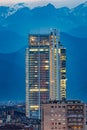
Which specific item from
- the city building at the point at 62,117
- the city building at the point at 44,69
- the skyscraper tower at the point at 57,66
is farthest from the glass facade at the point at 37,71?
the city building at the point at 62,117

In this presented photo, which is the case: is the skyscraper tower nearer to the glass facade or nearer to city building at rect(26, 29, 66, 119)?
city building at rect(26, 29, 66, 119)

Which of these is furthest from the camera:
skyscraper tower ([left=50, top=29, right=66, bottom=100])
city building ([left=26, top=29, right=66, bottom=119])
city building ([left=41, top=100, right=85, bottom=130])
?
city building ([left=26, top=29, right=66, bottom=119])

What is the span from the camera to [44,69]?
10762cm

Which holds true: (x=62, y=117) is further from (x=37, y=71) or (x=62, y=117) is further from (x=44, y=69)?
(x=37, y=71)

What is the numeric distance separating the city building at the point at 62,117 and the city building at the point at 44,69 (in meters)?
39.7

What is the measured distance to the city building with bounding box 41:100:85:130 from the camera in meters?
61.2

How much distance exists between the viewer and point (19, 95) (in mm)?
112625

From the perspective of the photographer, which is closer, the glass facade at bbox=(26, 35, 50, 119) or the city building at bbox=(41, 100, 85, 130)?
the city building at bbox=(41, 100, 85, 130)

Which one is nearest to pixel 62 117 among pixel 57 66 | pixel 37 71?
pixel 57 66

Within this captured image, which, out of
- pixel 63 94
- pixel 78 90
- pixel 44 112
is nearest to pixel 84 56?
pixel 78 90

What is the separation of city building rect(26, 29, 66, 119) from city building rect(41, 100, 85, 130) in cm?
3966

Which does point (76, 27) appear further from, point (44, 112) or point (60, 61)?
point (44, 112)

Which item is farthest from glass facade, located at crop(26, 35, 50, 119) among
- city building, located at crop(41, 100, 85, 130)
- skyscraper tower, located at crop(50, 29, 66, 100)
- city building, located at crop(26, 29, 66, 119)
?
city building, located at crop(41, 100, 85, 130)

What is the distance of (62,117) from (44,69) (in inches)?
1828
